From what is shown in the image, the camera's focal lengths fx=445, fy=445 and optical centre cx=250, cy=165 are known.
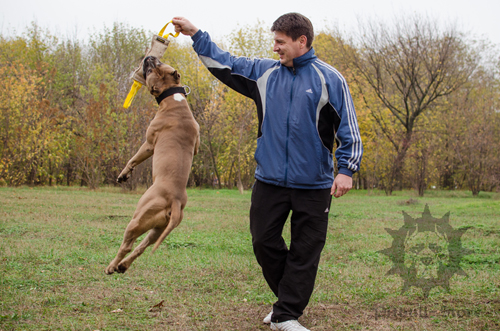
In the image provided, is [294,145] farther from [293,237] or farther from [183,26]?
[183,26]

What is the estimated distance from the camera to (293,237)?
3.69m

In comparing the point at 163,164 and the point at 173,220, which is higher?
the point at 163,164

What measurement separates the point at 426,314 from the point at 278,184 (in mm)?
2046

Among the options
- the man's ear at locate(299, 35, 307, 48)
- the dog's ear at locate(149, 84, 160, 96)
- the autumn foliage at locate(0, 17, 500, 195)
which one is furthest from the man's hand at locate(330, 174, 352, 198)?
the autumn foliage at locate(0, 17, 500, 195)

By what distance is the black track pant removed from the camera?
3.58m

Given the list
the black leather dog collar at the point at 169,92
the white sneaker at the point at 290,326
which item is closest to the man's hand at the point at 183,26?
the black leather dog collar at the point at 169,92

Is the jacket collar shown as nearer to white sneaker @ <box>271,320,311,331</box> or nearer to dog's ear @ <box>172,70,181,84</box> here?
dog's ear @ <box>172,70,181,84</box>

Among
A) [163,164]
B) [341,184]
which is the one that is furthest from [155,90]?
[341,184]

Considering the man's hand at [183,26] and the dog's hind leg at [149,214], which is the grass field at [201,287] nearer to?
the dog's hind leg at [149,214]

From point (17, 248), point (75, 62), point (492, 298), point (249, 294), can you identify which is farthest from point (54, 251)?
point (75, 62)

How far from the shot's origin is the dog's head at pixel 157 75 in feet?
10.2

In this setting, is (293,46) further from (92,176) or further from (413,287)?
(92,176)

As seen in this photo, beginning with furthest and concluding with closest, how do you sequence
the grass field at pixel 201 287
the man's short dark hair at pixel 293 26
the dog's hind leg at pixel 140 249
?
the grass field at pixel 201 287
the man's short dark hair at pixel 293 26
the dog's hind leg at pixel 140 249

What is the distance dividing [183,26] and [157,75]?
1.90 feet
